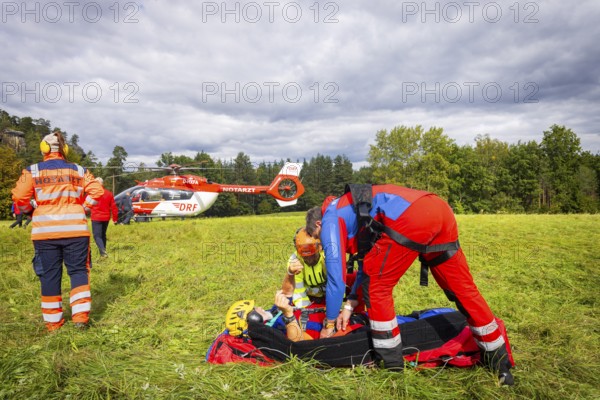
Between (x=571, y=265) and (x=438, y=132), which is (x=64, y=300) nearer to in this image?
(x=571, y=265)

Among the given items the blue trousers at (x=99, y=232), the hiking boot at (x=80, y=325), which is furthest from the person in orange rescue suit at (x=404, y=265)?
the blue trousers at (x=99, y=232)

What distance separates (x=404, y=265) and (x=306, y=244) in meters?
1.20

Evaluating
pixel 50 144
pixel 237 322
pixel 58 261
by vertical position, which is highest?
pixel 50 144

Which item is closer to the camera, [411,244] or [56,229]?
[411,244]

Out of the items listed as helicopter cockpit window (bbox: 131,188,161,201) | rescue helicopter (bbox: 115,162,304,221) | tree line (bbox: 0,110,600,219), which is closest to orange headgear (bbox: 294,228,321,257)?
rescue helicopter (bbox: 115,162,304,221)

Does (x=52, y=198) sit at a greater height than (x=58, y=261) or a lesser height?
greater

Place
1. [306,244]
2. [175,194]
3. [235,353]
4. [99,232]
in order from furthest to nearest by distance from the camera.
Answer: [175,194] < [99,232] < [306,244] < [235,353]

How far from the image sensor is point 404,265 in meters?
2.99

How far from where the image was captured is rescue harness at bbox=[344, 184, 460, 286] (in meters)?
2.95

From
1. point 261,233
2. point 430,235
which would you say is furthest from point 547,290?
point 261,233

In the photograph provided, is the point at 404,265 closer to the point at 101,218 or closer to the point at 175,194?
the point at 101,218

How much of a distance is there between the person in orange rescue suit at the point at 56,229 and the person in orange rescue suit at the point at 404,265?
3.34 metres

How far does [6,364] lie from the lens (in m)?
2.96

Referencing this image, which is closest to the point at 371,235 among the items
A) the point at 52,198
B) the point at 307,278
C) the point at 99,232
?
the point at 307,278
